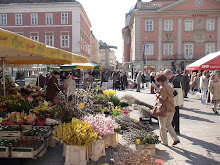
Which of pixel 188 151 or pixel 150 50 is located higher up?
pixel 150 50

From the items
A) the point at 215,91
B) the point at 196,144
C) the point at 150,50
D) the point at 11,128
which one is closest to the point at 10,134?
the point at 11,128

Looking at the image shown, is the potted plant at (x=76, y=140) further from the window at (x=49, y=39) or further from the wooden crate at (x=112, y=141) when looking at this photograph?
the window at (x=49, y=39)

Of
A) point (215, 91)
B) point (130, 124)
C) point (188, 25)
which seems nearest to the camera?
point (130, 124)

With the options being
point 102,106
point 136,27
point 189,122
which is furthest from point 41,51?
point 136,27

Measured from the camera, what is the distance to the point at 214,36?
3422 cm

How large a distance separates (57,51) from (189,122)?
4.79 m

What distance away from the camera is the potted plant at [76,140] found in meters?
3.81

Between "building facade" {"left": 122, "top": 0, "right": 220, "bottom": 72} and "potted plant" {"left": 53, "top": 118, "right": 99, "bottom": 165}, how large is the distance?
30.5 metres

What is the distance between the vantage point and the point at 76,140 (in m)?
3.85

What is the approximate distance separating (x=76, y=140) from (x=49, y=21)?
112ft

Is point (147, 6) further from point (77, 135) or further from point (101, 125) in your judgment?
point (77, 135)

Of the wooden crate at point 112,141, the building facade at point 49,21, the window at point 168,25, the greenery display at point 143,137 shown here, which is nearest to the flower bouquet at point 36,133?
the wooden crate at point 112,141

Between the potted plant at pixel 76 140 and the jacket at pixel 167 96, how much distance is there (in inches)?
67.9

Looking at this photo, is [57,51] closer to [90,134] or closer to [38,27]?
[90,134]
